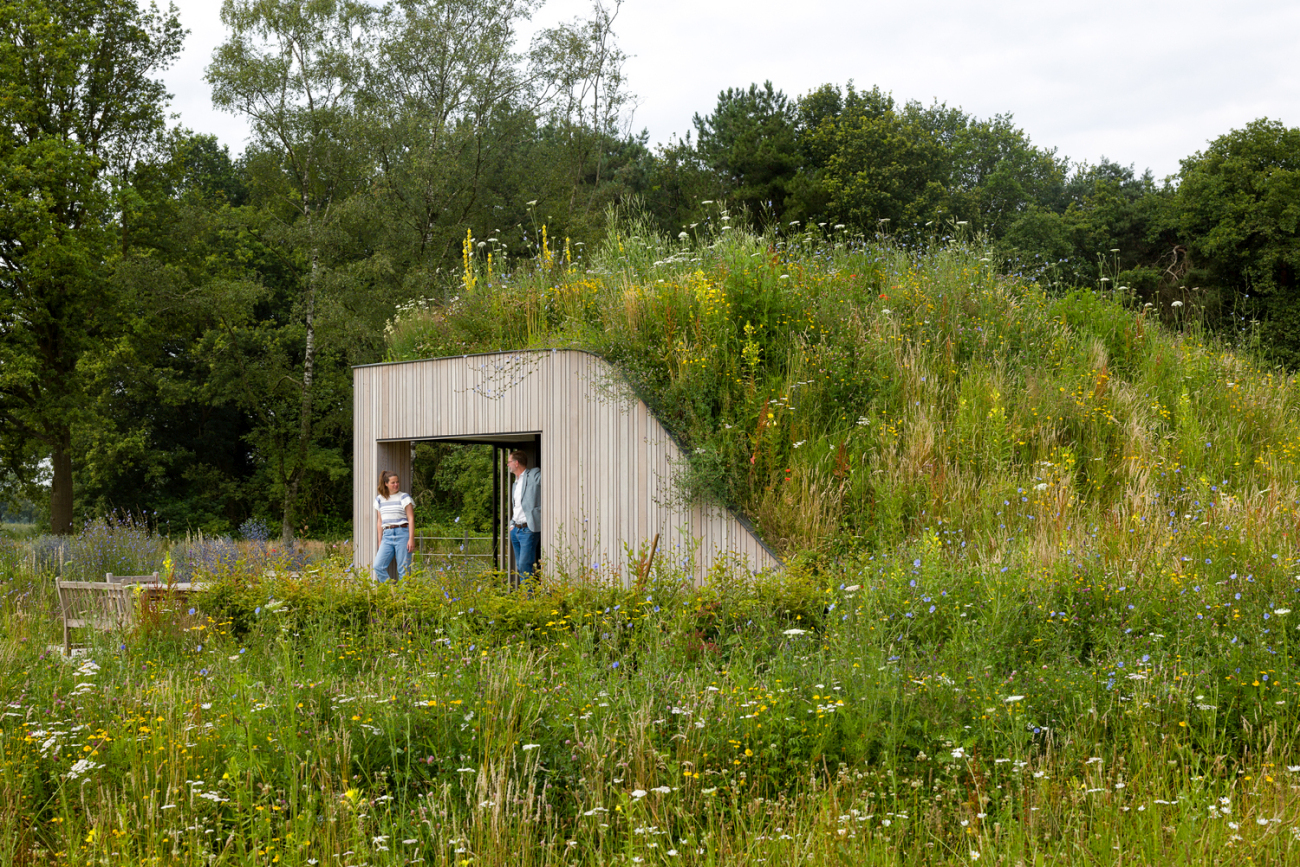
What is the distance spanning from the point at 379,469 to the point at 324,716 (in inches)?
278

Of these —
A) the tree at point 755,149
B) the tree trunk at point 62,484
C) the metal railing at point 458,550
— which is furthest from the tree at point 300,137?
the tree at point 755,149

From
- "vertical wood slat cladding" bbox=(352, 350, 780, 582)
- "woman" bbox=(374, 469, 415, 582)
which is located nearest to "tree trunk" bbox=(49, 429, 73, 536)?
"vertical wood slat cladding" bbox=(352, 350, 780, 582)

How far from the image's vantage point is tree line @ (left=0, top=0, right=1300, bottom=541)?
22.7m

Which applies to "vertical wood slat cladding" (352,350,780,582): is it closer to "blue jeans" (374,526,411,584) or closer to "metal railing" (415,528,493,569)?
"blue jeans" (374,526,411,584)

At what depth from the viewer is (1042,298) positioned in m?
12.0

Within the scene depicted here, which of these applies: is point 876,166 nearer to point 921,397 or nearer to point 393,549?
point 921,397

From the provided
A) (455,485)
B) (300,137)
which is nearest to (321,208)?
(300,137)

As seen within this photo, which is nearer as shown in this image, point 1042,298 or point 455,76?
point 1042,298

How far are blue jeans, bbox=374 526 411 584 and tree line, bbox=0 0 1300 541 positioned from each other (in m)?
9.17

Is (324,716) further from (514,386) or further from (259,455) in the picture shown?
(259,455)

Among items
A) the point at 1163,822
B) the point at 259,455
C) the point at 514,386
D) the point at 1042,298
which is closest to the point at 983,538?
the point at 1163,822

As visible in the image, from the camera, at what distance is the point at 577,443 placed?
9.64m

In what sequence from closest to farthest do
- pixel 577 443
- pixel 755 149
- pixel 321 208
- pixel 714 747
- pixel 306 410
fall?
pixel 714 747 < pixel 577 443 < pixel 306 410 < pixel 321 208 < pixel 755 149

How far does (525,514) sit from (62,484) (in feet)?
57.4
